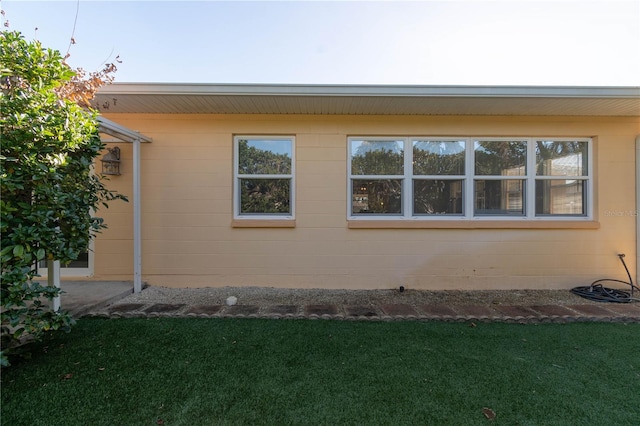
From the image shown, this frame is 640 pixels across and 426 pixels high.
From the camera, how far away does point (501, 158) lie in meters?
4.91

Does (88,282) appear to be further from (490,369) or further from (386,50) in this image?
(386,50)

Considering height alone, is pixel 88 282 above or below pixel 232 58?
below

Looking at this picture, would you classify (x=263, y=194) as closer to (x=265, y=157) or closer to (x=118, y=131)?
(x=265, y=157)

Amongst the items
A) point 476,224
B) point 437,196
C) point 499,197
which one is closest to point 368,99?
point 437,196

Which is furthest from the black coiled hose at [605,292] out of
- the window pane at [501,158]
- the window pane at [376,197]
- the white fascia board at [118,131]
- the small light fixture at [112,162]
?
the small light fixture at [112,162]

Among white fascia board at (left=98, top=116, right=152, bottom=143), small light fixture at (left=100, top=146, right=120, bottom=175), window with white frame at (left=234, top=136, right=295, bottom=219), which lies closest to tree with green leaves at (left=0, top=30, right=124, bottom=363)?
white fascia board at (left=98, top=116, right=152, bottom=143)

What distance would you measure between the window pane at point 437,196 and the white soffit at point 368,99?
117 cm

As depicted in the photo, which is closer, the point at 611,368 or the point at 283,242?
the point at 611,368

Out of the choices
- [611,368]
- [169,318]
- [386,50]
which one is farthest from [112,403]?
[386,50]

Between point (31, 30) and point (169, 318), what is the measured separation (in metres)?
3.88

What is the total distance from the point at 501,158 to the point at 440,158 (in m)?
1.06

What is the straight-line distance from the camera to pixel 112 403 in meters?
2.00

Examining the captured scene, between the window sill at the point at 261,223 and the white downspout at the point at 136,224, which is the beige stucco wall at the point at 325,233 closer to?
the window sill at the point at 261,223

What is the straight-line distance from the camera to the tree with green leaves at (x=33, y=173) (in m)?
2.29
